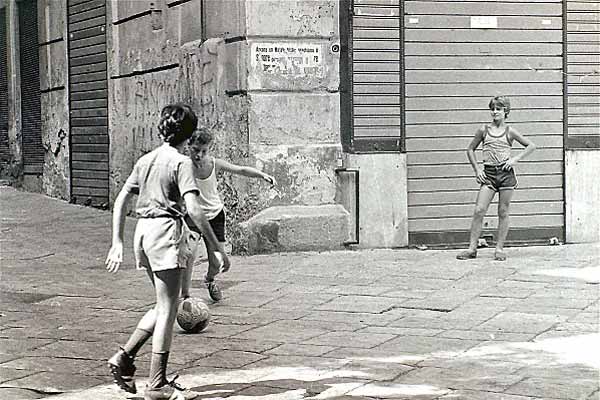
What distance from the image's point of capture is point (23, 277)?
33.1 ft

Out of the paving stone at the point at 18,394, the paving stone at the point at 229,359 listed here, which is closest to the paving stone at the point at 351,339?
the paving stone at the point at 229,359

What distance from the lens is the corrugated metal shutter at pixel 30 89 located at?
1806 centimetres

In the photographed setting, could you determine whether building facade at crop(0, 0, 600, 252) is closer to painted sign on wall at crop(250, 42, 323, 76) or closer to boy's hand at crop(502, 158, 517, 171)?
painted sign on wall at crop(250, 42, 323, 76)

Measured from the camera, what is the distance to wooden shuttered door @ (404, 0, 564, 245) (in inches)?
465

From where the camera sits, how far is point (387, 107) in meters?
11.7

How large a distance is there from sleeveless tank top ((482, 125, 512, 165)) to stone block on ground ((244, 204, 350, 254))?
1.80 meters

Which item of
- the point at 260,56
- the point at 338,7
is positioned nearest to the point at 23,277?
the point at 260,56

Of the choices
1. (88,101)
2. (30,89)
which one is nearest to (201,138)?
(88,101)

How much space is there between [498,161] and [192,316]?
474cm

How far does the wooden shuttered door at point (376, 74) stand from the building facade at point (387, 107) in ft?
0.05

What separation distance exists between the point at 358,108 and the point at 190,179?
6.52 m

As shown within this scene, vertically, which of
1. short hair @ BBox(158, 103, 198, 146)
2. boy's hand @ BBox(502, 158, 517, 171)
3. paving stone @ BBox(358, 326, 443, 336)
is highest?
short hair @ BBox(158, 103, 198, 146)

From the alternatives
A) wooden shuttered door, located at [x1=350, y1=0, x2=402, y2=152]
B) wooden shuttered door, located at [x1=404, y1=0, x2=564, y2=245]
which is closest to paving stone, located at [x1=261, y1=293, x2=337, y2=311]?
wooden shuttered door, located at [x1=350, y1=0, x2=402, y2=152]

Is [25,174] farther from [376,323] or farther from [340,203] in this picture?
[376,323]
